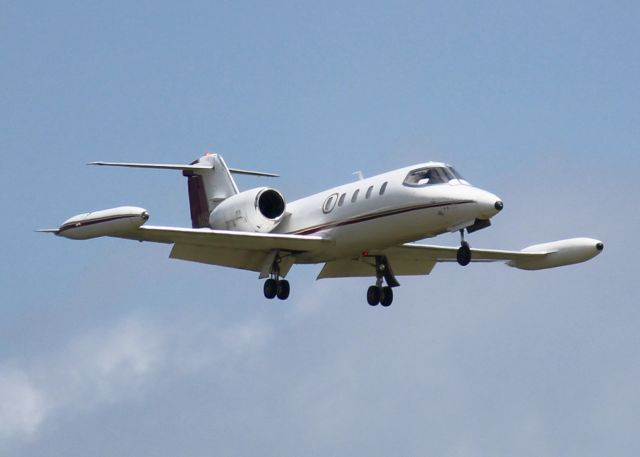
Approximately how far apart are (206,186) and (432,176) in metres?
10.2

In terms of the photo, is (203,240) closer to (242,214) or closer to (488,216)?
(242,214)

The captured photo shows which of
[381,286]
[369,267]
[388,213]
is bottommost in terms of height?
[381,286]

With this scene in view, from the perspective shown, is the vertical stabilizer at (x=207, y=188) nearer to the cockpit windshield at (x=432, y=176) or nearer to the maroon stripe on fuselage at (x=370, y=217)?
the maroon stripe on fuselage at (x=370, y=217)

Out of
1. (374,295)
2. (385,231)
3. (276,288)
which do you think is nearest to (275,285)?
(276,288)

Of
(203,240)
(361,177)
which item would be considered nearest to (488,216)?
(361,177)

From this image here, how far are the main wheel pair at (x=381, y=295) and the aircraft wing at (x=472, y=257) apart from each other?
84cm

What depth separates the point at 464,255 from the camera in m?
40.2

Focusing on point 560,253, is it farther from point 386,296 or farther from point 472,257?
point 386,296

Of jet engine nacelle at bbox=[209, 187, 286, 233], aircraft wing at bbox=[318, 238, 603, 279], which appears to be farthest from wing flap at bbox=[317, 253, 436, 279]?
jet engine nacelle at bbox=[209, 187, 286, 233]

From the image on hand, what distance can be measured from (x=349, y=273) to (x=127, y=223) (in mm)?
9258

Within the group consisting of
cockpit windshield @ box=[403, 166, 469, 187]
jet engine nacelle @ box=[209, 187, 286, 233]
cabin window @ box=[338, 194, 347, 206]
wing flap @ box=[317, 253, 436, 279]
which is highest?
cockpit windshield @ box=[403, 166, 469, 187]

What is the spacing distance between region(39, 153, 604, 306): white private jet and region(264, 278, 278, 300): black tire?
0.03m

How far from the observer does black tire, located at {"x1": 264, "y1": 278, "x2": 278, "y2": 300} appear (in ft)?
142

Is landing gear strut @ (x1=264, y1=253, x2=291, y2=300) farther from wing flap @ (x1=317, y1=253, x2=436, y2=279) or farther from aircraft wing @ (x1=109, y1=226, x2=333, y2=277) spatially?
wing flap @ (x1=317, y1=253, x2=436, y2=279)
